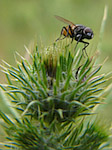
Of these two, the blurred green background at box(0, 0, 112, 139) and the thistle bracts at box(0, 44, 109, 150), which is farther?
the blurred green background at box(0, 0, 112, 139)

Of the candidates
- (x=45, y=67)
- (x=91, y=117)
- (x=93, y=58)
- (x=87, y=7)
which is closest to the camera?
(x=45, y=67)

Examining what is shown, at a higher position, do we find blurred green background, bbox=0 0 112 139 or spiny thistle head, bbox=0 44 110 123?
blurred green background, bbox=0 0 112 139

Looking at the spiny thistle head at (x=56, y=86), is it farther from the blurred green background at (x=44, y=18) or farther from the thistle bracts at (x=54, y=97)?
the blurred green background at (x=44, y=18)

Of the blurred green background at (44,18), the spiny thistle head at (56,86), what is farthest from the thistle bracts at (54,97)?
the blurred green background at (44,18)

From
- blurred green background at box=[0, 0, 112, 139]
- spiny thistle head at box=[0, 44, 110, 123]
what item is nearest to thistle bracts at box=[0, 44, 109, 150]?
spiny thistle head at box=[0, 44, 110, 123]

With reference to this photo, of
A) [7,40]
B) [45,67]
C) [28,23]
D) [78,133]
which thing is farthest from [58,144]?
[7,40]

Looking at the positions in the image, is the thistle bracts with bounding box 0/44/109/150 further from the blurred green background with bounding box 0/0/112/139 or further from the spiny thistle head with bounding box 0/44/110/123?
the blurred green background with bounding box 0/0/112/139

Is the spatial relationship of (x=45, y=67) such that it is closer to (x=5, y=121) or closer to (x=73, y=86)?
(x=73, y=86)

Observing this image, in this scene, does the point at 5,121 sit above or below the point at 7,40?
below
